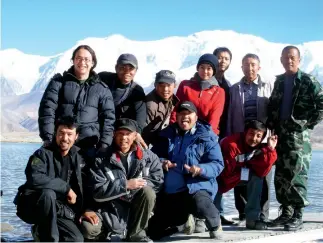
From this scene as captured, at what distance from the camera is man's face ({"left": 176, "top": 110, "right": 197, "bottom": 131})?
20.2ft

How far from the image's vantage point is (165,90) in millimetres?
6617

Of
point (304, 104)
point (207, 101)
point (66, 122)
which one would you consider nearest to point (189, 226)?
point (207, 101)

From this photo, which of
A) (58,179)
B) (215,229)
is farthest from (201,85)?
(58,179)

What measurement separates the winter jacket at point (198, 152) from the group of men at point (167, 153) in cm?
1

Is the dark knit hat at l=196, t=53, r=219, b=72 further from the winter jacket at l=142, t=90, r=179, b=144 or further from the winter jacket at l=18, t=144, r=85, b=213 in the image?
the winter jacket at l=18, t=144, r=85, b=213

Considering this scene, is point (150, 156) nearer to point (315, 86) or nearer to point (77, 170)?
point (77, 170)

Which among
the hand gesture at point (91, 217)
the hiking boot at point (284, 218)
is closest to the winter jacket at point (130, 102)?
the hand gesture at point (91, 217)

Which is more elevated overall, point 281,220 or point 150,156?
point 150,156

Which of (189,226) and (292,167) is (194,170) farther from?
(292,167)

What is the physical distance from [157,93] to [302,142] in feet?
7.28

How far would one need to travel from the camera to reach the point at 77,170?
5.54m

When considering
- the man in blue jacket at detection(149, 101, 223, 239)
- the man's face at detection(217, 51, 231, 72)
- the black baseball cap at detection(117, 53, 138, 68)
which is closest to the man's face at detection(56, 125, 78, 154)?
the man in blue jacket at detection(149, 101, 223, 239)

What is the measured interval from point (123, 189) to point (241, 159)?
2033 millimetres

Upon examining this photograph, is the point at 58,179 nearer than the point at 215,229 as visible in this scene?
Yes
